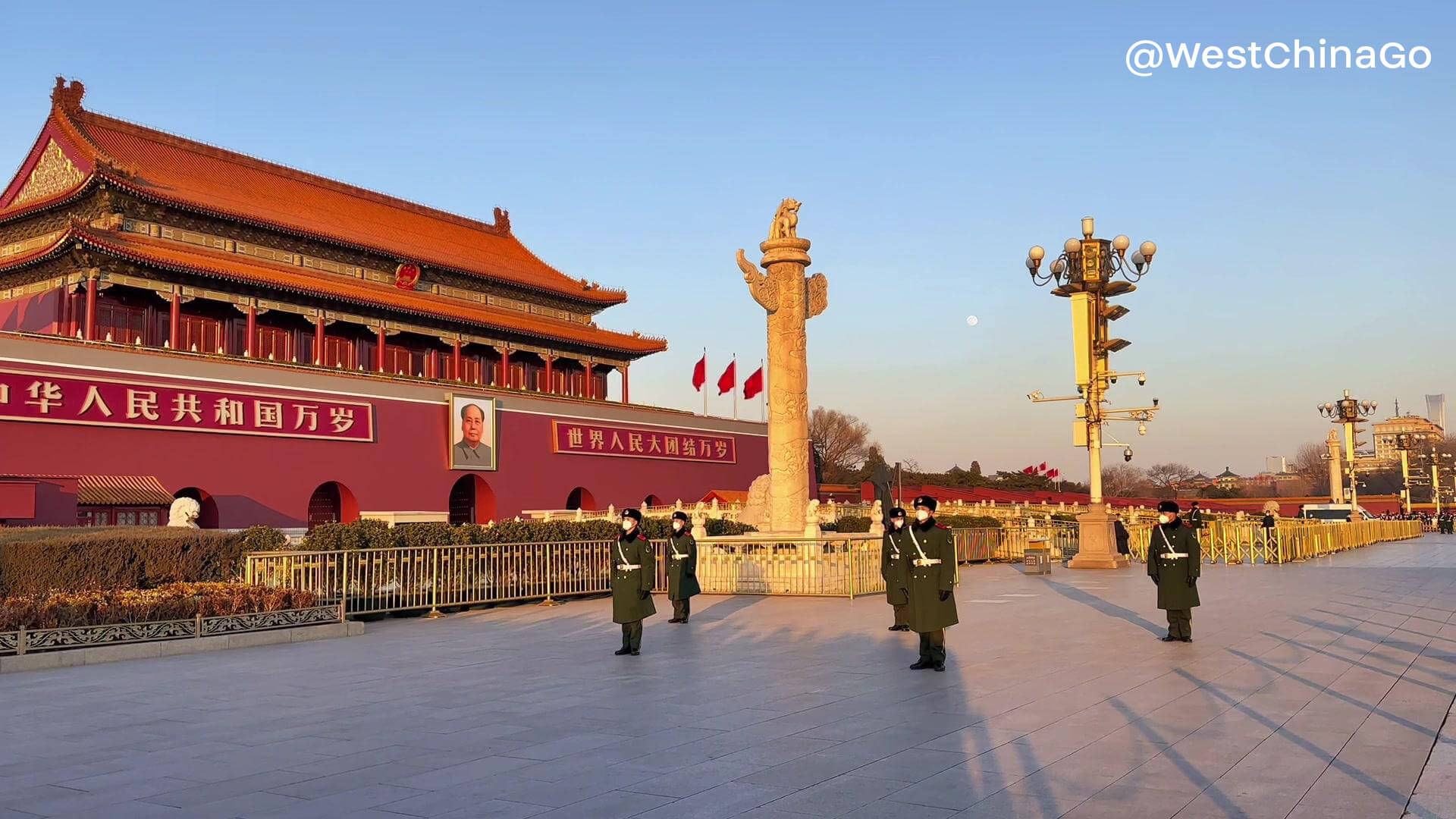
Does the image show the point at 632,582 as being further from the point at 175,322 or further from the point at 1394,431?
the point at 1394,431

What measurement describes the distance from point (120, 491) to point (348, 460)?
5.65 m

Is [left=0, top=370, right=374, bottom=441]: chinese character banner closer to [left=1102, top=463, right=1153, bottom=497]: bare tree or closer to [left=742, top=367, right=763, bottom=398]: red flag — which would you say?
[left=742, top=367, right=763, bottom=398]: red flag

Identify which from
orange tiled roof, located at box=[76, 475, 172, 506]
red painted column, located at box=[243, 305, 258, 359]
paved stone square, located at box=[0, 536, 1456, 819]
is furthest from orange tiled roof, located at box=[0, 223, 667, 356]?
paved stone square, located at box=[0, 536, 1456, 819]

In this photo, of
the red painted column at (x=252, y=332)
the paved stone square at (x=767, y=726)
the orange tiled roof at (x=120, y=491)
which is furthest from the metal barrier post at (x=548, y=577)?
the red painted column at (x=252, y=332)

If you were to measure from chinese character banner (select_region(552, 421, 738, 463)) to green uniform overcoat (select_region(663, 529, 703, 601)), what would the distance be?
19741 mm

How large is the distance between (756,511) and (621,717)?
19.1m

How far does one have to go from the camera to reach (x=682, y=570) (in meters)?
12.4

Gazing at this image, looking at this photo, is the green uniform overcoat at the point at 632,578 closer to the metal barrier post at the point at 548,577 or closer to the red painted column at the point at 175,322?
the metal barrier post at the point at 548,577

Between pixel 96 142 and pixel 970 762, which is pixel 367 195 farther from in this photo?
pixel 970 762

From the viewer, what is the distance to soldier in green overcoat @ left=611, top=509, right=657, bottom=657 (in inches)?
375

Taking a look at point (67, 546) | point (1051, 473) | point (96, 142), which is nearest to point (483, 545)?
point (67, 546)

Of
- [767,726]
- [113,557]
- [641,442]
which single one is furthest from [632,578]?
[641,442]

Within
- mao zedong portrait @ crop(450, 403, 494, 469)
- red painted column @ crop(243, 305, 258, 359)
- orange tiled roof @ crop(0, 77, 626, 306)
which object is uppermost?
orange tiled roof @ crop(0, 77, 626, 306)

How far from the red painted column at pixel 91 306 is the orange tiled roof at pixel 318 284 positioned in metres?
1.02
